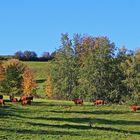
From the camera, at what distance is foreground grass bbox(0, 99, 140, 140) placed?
28016mm

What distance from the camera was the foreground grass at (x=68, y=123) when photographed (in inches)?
1103

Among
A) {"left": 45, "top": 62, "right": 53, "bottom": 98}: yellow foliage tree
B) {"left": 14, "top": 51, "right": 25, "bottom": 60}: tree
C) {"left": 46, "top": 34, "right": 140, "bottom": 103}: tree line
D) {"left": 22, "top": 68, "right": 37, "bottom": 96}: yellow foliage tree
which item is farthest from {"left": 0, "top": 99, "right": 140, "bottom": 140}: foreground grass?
{"left": 14, "top": 51, "right": 25, "bottom": 60}: tree

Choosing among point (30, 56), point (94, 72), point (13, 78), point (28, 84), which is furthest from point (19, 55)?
point (94, 72)

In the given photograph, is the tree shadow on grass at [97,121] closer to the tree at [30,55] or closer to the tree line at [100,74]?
the tree line at [100,74]

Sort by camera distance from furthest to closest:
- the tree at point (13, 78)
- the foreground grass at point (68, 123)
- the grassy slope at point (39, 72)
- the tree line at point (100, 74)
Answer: the grassy slope at point (39, 72) < the tree at point (13, 78) < the tree line at point (100, 74) < the foreground grass at point (68, 123)

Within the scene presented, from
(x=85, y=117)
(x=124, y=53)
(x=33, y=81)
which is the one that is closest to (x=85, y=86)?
(x=124, y=53)

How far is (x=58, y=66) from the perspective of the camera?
102 metres

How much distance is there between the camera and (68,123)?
35.5 meters

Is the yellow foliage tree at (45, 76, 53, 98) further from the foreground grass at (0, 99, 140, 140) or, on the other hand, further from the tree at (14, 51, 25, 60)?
the tree at (14, 51, 25, 60)

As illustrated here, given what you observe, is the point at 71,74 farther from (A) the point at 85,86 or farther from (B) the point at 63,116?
(B) the point at 63,116

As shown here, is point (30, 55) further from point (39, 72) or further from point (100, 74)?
point (100, 74)

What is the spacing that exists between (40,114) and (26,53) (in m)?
140

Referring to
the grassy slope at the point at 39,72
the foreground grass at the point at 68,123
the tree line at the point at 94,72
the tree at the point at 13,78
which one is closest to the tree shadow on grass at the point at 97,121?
the foreground grass at the point at 68,123

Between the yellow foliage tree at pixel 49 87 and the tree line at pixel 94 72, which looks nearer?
the tree line at pixel 94 72
